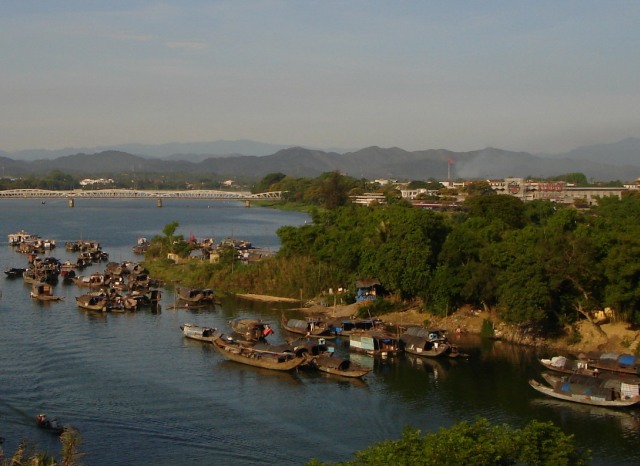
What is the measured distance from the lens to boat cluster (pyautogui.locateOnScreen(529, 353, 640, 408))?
37.6 feet

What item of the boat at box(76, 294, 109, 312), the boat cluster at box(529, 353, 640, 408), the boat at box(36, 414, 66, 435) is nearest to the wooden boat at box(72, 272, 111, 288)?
the boat at box(76, 294, 109, 312)

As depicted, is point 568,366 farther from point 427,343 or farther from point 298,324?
point 298,324

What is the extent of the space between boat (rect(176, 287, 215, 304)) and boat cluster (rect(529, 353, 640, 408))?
8.28 m

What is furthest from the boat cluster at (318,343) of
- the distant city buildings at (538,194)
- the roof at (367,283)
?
the distant city buildings at (538,194)

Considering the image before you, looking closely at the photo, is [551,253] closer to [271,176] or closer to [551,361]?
[551,361]

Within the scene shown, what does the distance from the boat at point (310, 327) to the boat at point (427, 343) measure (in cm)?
158

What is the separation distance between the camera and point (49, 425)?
10.2 meters

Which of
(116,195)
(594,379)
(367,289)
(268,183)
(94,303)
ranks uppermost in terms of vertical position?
(268,183)

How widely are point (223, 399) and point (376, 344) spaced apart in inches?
141

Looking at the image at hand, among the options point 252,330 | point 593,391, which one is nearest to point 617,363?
point 593,391

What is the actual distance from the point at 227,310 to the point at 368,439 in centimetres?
848

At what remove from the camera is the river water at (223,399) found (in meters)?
9.92

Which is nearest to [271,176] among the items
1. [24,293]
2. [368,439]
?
[24,293]

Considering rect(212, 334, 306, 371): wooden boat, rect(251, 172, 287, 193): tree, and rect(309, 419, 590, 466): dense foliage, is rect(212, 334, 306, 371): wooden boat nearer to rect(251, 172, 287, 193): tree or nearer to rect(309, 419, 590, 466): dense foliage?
rect(309, 419, 590, 466): dense foliage
